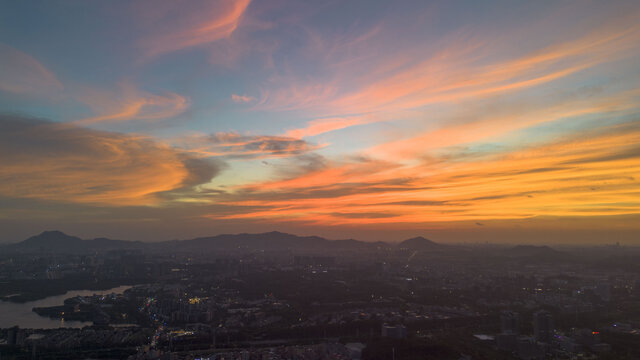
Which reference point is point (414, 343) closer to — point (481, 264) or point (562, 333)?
point (562, 333)

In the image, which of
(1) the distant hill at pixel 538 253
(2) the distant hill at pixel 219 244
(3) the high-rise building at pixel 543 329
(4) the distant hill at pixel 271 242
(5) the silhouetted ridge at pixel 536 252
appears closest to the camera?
(3) the high-rise building at pixel 543 329

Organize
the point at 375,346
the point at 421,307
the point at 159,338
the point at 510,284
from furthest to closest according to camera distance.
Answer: the point at 510,284 < the point at 421,307 < the point at 159,338 < the point at 375,346

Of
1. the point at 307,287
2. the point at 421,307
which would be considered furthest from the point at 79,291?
the point at 421,307

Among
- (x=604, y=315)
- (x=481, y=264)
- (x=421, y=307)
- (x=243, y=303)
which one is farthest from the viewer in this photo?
(x=481, y=264)

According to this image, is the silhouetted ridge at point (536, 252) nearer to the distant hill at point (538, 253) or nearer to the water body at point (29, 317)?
the distant hill at point (538, 253)

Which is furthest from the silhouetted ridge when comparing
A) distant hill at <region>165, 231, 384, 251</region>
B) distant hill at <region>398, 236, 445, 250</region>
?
distant hill at <region>165, 231, 384, 251</region>

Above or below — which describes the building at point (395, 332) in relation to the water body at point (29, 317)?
above

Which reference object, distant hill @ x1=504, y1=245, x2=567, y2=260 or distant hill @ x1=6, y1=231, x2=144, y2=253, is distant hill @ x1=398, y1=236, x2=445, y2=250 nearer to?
distant hill @ x1=504, y1=245, x2=567, y2=260

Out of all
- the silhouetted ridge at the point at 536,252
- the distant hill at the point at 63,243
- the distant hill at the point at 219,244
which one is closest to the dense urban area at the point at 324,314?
the silhouetted ridge at the point at 536,252
